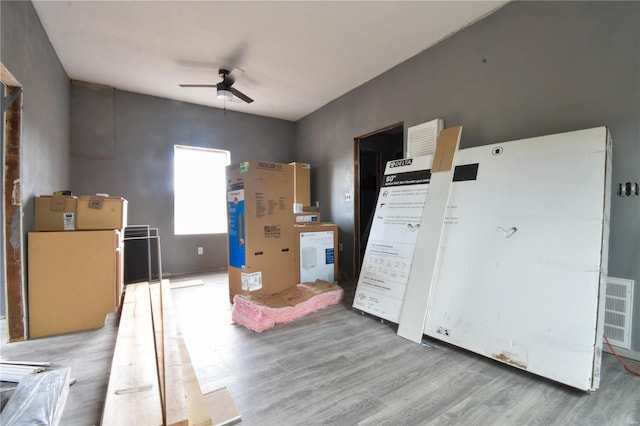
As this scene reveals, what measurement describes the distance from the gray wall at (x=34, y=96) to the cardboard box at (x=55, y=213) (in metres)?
0.06

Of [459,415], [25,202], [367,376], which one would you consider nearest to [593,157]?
[459,415]

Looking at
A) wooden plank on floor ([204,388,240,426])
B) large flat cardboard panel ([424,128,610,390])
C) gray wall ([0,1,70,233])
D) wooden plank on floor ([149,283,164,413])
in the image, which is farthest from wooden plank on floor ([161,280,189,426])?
large flat cardboard panel ([424,128,610,390])

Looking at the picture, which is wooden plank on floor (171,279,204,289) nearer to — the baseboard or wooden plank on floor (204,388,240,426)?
wooden plank on floor (204,388,240,426)

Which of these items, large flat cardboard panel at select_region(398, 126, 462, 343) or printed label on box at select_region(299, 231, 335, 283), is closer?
large flat cardboard panel at select_region(398, 126, 462, 343)

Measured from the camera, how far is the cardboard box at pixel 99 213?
8.50 ft

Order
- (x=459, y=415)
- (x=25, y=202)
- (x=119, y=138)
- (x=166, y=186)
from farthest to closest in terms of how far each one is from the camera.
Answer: (x=166, y=186), (x=119, y=138), (x=25, y=202), (x=459, y=415)

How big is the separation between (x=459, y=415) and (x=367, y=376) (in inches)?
20.8

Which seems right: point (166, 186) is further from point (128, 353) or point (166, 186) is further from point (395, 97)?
point (395, 97)

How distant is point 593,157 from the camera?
179 cm

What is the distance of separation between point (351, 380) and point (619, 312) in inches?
75.2

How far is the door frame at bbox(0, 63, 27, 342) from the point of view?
2.11 metres

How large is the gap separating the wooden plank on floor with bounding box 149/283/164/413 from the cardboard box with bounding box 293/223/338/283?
1469 millimetres

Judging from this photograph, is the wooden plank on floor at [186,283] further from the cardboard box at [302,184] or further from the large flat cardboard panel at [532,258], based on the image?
the large flat cardboard panel at [532,258]

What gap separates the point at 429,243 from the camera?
7.86 ft
